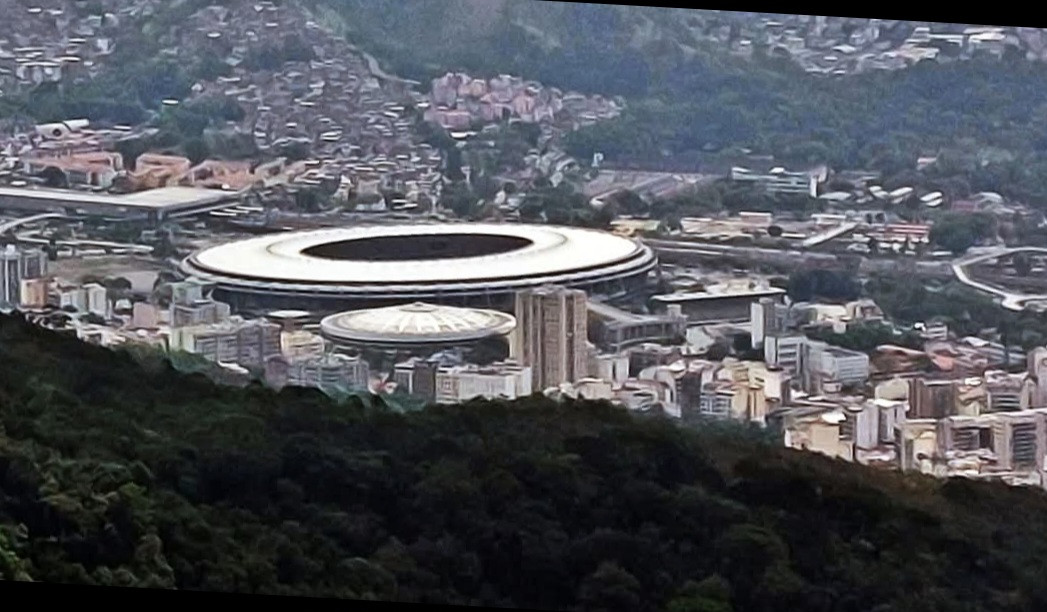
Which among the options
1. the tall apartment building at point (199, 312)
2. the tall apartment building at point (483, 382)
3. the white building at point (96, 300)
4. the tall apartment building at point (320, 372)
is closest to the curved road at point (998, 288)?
the tall apartment building at point (483, 382)

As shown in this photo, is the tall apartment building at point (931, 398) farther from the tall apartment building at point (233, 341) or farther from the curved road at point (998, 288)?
the tall apartment building at point (233, 341)

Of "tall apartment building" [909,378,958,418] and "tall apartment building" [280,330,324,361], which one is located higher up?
"tall apartment building" [280,330,324,361]

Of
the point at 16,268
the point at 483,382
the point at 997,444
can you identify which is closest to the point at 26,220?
the point at 16,268

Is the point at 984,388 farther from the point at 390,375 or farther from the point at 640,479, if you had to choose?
the point at 390,375

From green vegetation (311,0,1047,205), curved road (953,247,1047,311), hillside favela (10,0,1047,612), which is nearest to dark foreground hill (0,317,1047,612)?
hillside favela (10,0,1047,612)

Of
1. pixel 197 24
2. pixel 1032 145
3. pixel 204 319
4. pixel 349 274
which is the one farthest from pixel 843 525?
pixel 197 24

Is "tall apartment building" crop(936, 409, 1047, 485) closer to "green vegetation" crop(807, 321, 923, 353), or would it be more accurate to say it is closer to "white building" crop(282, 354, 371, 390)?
"green vegetation" crop(807, 321, 923, 353)
